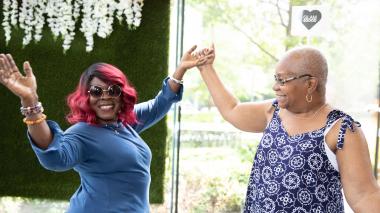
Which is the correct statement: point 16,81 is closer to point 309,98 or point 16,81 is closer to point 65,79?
point 309,98

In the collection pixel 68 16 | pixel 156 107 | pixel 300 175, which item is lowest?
pixel 300 175

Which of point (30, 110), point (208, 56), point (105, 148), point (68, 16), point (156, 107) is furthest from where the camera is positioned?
point (68, 16)

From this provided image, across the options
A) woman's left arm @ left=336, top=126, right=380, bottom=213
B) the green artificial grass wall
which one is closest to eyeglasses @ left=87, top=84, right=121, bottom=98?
woman's left arm @ left=336, top=126, right=380, bottom=213

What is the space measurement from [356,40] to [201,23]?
1.13 meters

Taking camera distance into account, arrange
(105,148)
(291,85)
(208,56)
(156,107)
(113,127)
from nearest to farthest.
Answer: (291,85), (105,148), (113,127), (208,56), (156,107)

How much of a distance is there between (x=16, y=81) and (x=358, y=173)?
1.19m

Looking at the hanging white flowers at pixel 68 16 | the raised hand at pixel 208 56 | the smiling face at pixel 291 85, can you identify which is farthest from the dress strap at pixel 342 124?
the hanging white flowers at pixel 68 16

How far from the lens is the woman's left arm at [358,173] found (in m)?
1.52

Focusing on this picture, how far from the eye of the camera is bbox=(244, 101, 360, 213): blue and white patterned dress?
158 cm

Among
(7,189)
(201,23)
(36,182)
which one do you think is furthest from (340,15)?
(7,189)

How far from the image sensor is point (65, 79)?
3434 mm

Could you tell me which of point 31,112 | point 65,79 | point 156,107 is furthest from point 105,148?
point 65,79

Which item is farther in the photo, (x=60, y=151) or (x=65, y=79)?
(x=65, y=79)

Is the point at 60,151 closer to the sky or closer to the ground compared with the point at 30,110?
closer to the ground
